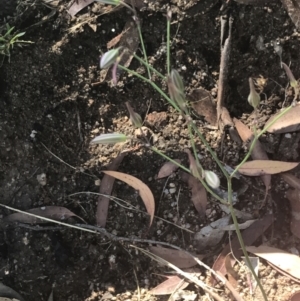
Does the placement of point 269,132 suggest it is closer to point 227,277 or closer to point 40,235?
point 227,277

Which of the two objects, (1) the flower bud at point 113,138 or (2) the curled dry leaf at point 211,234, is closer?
(1) the flower bud at point 113,138

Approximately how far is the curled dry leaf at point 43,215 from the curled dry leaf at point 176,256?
0.24 meters

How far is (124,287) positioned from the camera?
1372 mm

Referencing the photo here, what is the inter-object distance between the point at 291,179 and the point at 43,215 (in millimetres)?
697

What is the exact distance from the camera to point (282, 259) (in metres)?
1.30

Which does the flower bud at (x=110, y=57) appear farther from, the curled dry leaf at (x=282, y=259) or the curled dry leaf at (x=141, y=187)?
the curled dry leaf at (x=282, y=259)

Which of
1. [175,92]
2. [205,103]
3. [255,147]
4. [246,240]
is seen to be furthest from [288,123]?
[175,92]

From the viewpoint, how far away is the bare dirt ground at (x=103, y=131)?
1.34m

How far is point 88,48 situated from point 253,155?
0.55 m

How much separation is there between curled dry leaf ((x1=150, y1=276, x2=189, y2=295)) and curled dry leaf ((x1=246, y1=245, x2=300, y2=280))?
0.21 metres

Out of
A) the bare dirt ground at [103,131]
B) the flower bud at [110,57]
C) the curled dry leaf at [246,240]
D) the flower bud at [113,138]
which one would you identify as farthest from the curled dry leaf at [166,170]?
the flower bud at [110,57]

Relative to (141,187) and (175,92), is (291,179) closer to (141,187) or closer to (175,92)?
(141,187)

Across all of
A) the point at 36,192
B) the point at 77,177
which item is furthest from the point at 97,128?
the point at 36,192

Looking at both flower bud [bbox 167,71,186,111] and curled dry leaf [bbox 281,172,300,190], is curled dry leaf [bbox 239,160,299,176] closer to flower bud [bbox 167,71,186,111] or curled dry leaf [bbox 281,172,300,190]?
curled dry leaf [bbox 281,172,300,190]
